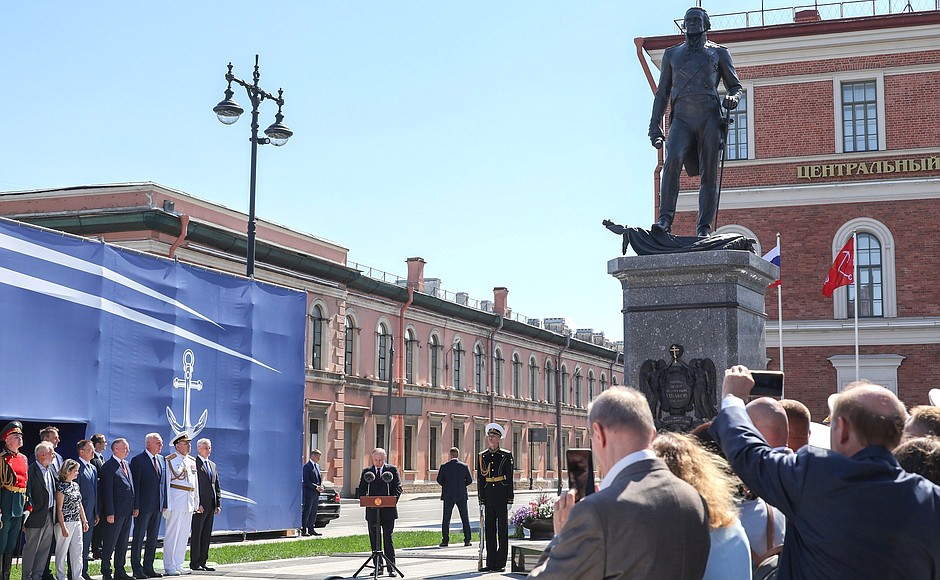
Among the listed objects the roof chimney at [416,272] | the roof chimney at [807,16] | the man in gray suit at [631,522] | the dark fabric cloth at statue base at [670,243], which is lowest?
the man in gray suit at [631,522]

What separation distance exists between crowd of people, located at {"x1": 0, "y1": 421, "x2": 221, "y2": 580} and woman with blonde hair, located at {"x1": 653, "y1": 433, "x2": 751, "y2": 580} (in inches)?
483

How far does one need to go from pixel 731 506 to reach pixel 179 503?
14.0 metres

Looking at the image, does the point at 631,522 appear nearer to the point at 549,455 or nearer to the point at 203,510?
the point at 203,510

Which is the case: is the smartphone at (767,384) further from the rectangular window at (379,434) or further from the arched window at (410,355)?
the arched window at (410,355)

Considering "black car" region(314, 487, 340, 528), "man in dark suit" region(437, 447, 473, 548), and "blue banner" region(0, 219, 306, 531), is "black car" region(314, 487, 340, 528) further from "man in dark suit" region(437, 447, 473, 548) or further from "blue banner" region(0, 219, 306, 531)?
"man in dark suit" region(437, 447, 473, 548)

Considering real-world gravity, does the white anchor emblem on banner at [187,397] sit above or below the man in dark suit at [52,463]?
above

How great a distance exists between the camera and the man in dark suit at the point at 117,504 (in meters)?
15.9

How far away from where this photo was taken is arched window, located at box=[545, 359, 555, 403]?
235 ft

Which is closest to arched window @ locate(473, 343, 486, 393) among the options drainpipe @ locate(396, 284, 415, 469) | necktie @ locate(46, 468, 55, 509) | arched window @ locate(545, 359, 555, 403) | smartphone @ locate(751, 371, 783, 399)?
drainpipe @ locate(396, 284, 415, 469)

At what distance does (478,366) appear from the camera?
63.0 meters

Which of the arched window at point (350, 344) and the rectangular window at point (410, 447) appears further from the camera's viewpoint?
the rectangular window at point (410, 447)

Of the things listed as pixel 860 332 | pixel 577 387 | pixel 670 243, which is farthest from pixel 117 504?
pixel 577 387

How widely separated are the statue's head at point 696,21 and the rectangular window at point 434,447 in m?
48.1

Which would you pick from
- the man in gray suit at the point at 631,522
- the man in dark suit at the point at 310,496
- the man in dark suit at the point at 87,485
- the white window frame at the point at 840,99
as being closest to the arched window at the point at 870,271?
the white window frame at the point at 840,99
